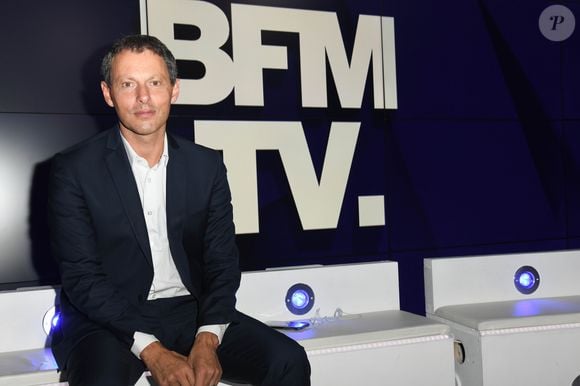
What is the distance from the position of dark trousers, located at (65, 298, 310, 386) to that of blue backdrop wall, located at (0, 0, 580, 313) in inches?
30.8

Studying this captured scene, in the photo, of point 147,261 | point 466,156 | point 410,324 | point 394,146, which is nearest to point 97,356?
point 147,261

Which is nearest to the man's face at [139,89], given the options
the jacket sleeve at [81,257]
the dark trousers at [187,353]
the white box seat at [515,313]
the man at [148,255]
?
the man at [148,255]

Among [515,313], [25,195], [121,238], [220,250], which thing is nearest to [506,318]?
[515,313]

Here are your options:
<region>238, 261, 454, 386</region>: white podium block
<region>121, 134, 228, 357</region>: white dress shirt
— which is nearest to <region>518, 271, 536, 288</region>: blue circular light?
<region>238, 261, 454, 386</region>: white podium block

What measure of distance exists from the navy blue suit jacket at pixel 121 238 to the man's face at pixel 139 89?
121mm

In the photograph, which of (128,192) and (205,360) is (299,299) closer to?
(205,360)

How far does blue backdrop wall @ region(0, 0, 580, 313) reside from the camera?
7.81 ft

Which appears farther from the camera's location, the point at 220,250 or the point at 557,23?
the point at 557,23

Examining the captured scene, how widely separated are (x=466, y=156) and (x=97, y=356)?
7.24 ft

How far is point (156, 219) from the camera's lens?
192 cm

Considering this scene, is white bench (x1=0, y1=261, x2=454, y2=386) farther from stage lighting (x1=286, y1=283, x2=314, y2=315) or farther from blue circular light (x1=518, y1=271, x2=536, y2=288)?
blue circular light (x1=518, y1=271, x2=536, y2=288)

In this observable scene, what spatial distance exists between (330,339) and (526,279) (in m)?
1.37

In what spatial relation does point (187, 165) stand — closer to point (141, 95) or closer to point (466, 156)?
point (141, 95)

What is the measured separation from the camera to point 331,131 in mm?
2857
